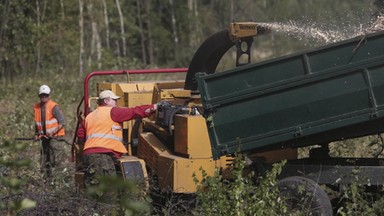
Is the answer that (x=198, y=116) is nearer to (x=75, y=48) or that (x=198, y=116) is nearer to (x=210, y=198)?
(x=210, y=198)

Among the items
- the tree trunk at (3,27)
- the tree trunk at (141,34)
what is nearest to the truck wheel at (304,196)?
the tree trunk at (3,27)

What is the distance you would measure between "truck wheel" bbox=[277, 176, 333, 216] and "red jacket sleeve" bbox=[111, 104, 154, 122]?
6.85ft

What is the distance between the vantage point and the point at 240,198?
7.28m

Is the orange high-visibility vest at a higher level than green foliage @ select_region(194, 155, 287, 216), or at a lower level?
higher

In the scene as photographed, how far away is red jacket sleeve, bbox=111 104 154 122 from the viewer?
9484 millimetres

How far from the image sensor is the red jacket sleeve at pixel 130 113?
31.1 ft

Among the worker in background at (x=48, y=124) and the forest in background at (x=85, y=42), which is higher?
the forest in background at (x=85, y=42)

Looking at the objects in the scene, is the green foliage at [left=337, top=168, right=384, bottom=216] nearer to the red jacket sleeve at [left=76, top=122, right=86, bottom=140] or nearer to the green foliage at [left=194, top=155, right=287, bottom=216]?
the green foliage at [left=194, top=155, right=287, bottom=216]

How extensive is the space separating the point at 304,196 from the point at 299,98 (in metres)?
0.97

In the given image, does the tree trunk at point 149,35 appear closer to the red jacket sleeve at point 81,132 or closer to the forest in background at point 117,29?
the forest in background at point 117,29

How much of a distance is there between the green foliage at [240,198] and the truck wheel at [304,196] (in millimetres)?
374

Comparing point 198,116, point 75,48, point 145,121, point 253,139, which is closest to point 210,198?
point 253,139

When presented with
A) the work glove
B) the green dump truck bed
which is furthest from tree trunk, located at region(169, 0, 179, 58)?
the green dump truck bed

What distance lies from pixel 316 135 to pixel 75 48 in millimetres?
35715
